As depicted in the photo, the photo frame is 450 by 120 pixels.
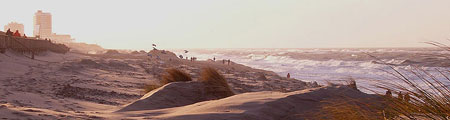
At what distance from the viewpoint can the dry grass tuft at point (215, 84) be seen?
6645 mm

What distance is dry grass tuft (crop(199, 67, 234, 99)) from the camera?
6645mm

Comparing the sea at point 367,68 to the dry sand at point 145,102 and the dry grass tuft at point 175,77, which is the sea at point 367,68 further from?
the dry grass tuft at point 175,77

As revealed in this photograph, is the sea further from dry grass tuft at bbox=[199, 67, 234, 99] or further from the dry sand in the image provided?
dry grass tuft at bbox=[199, 67, 234, 99]

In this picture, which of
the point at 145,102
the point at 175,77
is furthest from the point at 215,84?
the point at 145,102

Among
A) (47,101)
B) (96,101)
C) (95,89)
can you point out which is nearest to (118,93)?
(95,89)

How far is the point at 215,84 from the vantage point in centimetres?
683

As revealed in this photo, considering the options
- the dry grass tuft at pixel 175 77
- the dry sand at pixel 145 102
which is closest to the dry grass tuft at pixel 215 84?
the dry sand at pixel 145 102

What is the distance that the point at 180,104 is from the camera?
6242 mm

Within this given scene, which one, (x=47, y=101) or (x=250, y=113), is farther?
(x=47, y=101)

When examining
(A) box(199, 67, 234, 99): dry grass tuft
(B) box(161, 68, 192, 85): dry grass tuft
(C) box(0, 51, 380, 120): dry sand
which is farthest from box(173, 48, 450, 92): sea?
(B) box(161, 68, 192, 85): dry grass tuft

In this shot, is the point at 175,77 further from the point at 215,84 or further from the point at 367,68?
the point at 367,68

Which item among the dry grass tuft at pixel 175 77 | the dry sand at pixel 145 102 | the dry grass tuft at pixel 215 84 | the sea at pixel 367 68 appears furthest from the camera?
the dry grass tuft at pixel 175 77

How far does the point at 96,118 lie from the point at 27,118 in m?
0.64

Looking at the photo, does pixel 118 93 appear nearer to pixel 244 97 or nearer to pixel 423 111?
pixel 244 97
